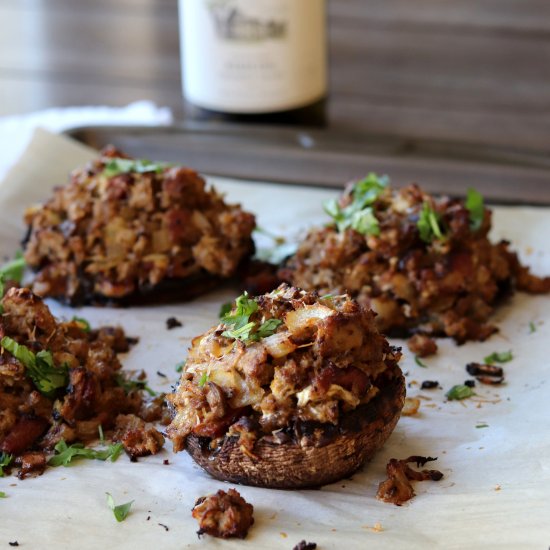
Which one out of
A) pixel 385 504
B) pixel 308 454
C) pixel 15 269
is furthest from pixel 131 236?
pixel 385 504

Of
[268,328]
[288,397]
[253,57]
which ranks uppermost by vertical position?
[253,57]

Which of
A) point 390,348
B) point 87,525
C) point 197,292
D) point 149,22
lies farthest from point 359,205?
point 149,22

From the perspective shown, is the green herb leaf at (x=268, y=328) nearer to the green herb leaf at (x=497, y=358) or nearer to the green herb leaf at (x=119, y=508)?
the green herb leaf at (x=119, y=508)

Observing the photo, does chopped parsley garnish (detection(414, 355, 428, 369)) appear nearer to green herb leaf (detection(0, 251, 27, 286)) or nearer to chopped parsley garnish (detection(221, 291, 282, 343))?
chopped parsley garnish (detection(221, 291, 282, 343))

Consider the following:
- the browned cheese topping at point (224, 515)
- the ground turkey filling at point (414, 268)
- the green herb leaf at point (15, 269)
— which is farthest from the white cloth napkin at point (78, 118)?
the browned cheese topping at point (224, 515)

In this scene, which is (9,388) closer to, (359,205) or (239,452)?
(239,452)

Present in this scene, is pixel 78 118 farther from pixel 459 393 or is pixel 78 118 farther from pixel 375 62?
pixel 459 393
